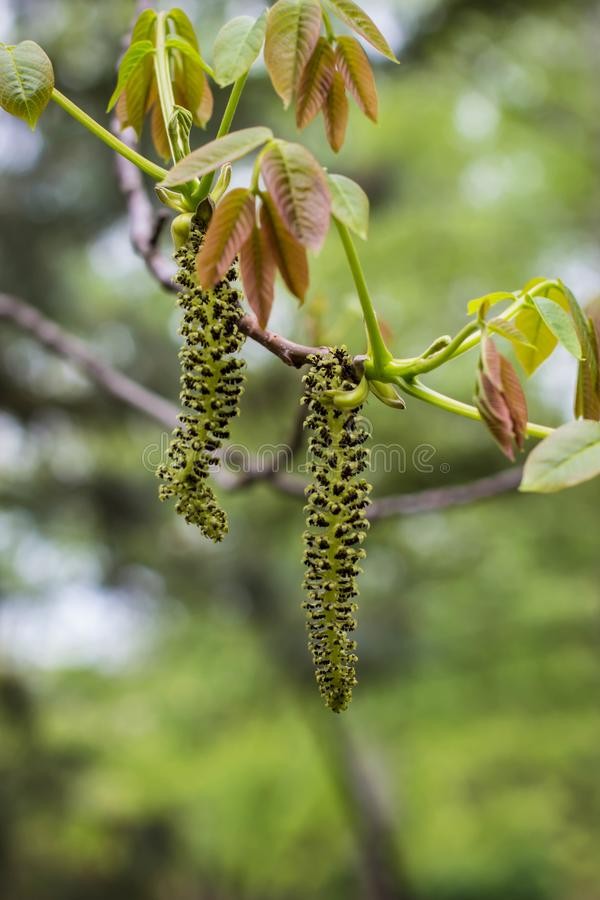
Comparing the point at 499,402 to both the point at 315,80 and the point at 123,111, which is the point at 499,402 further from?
the point at 123,111

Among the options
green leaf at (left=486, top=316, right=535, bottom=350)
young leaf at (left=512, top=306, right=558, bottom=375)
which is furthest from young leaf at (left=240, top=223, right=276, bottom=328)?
young leaf at (left=512, top=306, right=558, bottom=375)

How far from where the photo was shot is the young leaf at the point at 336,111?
1029 millimetres

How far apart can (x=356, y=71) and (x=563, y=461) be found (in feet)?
1.77

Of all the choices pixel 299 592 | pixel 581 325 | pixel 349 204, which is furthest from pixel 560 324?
pixel 299 592

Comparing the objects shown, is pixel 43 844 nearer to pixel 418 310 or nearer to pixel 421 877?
pixel 421 877

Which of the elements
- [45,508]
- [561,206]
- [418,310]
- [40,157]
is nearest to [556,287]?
[40,157]

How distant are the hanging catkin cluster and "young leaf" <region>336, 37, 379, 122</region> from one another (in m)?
0.33

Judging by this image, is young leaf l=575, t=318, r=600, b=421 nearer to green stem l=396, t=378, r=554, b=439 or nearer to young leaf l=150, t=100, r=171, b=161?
green stem l=396, t=378, r=554, b=439

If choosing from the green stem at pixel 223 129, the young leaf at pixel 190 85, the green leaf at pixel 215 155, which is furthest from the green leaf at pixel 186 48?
the green leaf at pixel 215 155

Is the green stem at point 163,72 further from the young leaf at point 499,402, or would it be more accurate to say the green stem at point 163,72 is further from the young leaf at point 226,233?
the young leaf at point 499,402

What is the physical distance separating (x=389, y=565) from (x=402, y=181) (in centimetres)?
397

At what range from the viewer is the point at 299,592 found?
261 inches

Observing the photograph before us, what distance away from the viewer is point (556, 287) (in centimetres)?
102

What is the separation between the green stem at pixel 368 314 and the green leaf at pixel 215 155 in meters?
0.12
